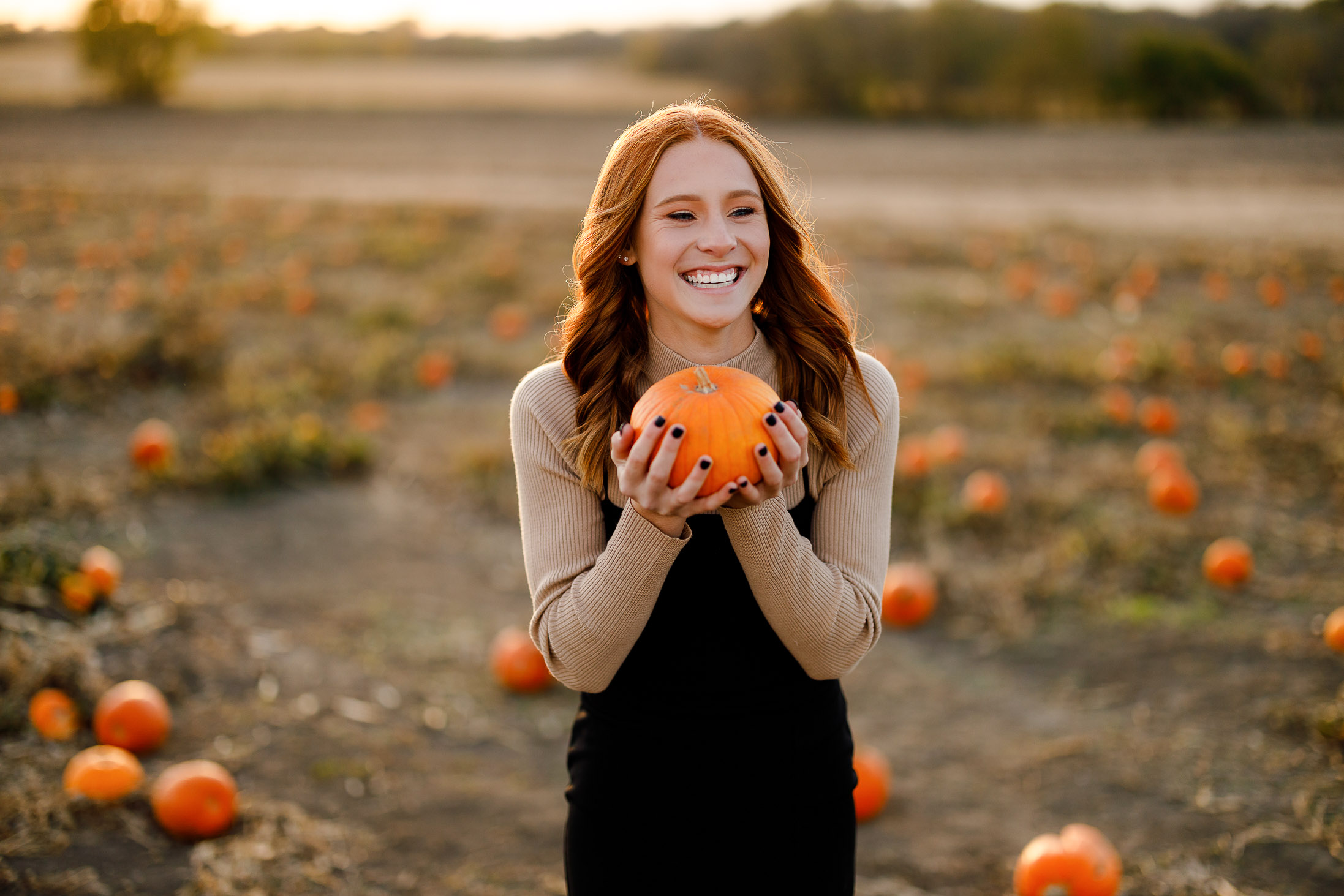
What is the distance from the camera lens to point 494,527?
5.55 meters

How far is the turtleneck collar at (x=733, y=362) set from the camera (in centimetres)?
221

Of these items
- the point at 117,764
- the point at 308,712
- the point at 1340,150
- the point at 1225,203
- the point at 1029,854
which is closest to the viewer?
the point at 1029,854

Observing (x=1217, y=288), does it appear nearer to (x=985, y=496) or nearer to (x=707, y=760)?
(x=985, y=496)

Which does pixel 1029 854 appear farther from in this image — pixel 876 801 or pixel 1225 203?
pixel 1225 203

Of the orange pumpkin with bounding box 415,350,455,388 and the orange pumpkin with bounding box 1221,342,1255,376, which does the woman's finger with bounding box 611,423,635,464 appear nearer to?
the orange pumpkin with bounding box 415,350,455,388

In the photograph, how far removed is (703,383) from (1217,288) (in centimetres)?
875

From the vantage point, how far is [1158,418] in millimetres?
6133

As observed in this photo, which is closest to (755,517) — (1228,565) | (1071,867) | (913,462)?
(1071,867)

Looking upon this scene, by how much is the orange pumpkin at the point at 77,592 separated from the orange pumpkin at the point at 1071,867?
386 cm

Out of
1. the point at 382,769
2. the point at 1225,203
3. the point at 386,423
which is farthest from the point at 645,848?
the point at 1225,203

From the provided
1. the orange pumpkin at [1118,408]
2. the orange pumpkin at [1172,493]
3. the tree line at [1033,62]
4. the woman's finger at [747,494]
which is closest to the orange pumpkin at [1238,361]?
the orange pumpkin at [1118,408]

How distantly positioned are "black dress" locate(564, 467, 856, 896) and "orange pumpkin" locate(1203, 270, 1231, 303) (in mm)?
8455

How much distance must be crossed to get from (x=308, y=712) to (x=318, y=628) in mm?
652

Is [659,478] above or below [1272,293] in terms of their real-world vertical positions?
below
